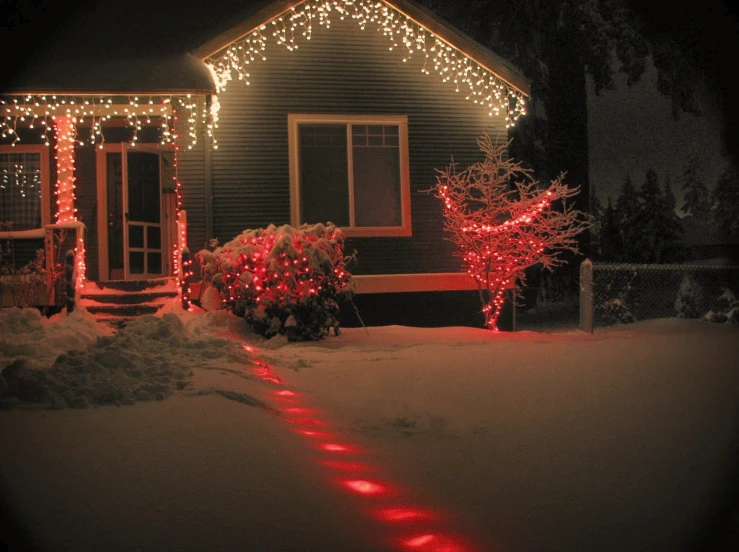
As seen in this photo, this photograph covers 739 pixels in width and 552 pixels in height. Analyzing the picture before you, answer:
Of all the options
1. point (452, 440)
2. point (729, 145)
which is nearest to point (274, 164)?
point (452, 440)

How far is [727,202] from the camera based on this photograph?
31.8 m

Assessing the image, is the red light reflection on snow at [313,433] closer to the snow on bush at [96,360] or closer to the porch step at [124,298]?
the snow on bush at [96,360]

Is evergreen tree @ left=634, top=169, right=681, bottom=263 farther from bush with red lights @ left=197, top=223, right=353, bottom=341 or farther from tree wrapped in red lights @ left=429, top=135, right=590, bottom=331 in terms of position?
bush with red lights @ left=197, top=223, right=353, bottom=341

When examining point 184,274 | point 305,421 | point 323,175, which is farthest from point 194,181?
point 305,421

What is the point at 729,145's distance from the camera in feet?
91.9

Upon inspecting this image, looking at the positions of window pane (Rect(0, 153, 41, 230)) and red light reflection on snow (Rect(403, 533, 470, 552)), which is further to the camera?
window pane (Rect(0, 153, 41, 230))

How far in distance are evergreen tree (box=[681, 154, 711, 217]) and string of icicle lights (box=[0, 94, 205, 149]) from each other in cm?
3040

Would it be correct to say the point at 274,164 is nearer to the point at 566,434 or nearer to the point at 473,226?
the point at 473,226

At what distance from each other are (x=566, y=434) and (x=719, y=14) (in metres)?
20.0

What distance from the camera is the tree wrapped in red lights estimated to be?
11.4 metres

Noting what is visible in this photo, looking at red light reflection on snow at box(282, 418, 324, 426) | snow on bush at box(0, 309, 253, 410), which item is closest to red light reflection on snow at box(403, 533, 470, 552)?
red light reflection on snow at box(282, 418, 324, 426)

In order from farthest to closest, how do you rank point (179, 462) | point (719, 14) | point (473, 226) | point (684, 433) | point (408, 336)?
point (719, 14)
point (473, 226)
point (408, 336)
point (684, 433)
point (179, 462)

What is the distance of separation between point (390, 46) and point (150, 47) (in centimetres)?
402

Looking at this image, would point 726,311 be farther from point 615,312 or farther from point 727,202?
point 727,202
